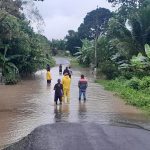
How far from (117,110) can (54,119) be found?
3.61 meters

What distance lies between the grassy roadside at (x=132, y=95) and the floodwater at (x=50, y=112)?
44cm

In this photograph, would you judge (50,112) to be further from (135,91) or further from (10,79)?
(10,79)

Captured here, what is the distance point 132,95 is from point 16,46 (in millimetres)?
13192

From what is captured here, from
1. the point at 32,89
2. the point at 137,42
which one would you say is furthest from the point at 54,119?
the point at 137,42

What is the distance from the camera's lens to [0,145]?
38.6 ft

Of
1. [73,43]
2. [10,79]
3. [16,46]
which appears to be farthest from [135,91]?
[73,43]

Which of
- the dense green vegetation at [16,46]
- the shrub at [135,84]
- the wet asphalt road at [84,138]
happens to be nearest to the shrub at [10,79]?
the dense green vegetation at [16,46]

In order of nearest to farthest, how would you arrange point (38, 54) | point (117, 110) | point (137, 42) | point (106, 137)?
point (106, 137), point (117, 110), point (137, 42), point (38, 54)

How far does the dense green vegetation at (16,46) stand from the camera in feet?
94.2

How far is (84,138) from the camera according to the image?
7367 millimetres

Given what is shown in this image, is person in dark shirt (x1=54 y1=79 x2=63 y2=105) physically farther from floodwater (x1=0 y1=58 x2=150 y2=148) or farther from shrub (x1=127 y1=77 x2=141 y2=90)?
shrub (x1=127 y1=77 x2=141 y2=90)

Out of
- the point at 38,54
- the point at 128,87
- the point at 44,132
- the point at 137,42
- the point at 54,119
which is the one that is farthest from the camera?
the point at 38,54

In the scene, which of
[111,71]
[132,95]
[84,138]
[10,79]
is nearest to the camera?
[84,138]

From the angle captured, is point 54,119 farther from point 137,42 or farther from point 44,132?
point 137,42
